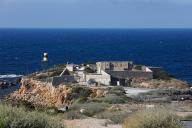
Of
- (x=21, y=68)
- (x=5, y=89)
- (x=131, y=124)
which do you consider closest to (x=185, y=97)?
(x=131, y=124)

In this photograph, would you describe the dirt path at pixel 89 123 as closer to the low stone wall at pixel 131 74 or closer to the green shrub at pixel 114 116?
the green shrub at pixel 114 116

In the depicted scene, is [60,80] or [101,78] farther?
[101,78]

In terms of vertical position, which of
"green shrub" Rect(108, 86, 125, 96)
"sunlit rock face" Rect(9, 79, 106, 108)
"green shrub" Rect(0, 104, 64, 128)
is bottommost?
"sunlit rock face" Rect(9, 79, 106, 108)

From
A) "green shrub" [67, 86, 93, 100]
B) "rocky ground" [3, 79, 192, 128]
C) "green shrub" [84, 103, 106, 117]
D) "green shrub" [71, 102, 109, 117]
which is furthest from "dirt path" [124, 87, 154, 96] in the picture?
"green shrub" [84, 103, 106, 117]


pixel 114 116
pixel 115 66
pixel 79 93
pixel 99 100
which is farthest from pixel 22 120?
pixel 115 66

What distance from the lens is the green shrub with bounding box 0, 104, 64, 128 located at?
1816 cm

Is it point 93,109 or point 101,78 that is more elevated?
point 101,78

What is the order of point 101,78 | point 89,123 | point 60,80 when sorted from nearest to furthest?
point 89,123 → point 60,80 → point 101,78

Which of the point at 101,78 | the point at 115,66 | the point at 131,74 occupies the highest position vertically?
the point at 115,66

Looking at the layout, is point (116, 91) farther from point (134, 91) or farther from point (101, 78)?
point (101, 78)

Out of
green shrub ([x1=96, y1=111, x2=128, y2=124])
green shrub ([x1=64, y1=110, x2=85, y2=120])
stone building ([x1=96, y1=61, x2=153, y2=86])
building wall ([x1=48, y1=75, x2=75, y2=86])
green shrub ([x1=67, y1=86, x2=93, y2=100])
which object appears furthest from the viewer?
stone building ([x1=96, y1=61, x2=153, y2=86])

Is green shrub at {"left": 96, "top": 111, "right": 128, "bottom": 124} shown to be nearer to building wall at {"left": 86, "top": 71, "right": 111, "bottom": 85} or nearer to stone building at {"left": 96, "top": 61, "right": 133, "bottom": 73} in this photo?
building wall at {"left": 86, "top": 71, "right": 111, "bottom": 85}

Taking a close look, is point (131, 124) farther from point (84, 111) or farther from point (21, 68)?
point (21, 68)

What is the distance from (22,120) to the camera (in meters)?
18.3
